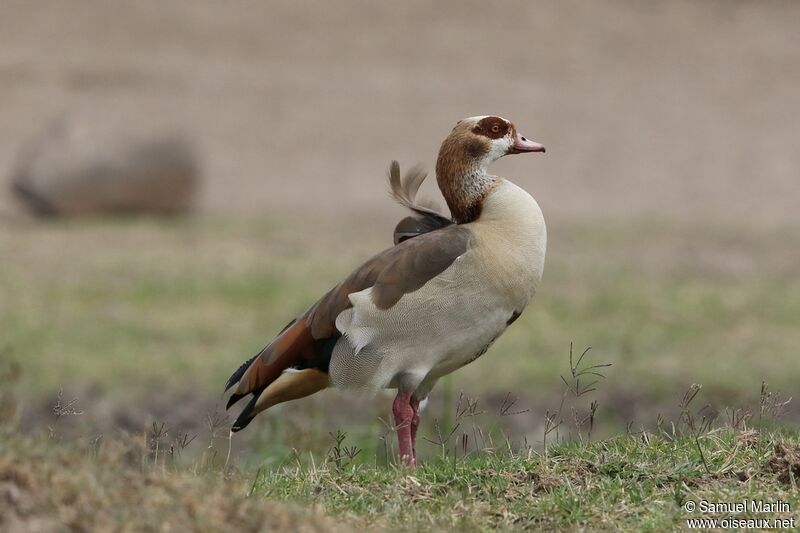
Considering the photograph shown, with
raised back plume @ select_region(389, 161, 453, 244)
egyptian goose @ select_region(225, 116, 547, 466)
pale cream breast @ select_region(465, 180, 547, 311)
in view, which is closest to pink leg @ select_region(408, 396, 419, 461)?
egyptian goose @ select_region(225, 116, 547, 466)

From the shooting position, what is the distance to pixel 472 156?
577cm

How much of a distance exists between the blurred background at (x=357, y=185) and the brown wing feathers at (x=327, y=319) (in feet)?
3.17

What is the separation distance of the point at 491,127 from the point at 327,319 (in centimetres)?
100

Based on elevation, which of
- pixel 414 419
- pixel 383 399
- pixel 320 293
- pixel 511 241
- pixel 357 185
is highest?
pixel 511 241

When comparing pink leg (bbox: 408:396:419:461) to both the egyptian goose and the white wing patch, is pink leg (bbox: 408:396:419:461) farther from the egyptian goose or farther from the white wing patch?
the white wing patch

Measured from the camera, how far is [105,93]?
81.8 feet

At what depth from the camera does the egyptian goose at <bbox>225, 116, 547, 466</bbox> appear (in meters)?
5.41

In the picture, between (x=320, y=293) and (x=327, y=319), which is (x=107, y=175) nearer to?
(x=320, y=293)

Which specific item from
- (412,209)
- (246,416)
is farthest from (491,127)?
(246,416)

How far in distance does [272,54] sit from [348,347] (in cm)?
2223

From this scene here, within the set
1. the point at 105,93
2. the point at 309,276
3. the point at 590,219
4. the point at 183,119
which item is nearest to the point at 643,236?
the point at 590,219

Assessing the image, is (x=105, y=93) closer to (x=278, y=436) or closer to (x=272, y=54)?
(x=272, y=54)

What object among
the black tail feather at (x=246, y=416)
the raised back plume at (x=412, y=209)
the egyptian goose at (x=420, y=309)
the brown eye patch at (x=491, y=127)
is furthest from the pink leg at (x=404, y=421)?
the brown eye patch at (x=491, y=127)

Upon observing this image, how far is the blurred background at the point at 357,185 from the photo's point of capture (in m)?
11.4
